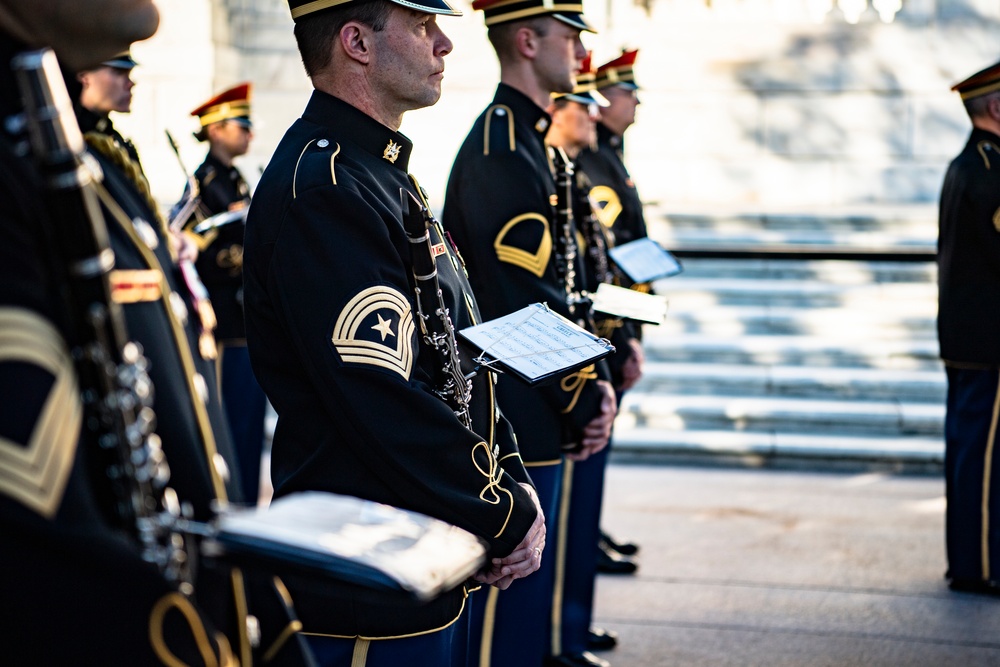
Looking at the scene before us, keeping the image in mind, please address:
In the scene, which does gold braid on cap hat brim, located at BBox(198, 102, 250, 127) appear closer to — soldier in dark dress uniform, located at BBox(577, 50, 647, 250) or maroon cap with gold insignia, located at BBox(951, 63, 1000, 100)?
soldier in dark dress uniform, located at BBox(577, 50, 647, 250)

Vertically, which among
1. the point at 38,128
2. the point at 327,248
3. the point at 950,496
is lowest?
the point at 950,496

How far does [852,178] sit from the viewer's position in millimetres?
9938

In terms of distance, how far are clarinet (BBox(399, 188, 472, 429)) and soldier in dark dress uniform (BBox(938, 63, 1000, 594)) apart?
328 cm

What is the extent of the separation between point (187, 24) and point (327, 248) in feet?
29.3

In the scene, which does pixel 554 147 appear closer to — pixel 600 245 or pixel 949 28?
pixel 600 245

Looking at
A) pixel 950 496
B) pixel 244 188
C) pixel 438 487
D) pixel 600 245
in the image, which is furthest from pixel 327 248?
pixel 244 188

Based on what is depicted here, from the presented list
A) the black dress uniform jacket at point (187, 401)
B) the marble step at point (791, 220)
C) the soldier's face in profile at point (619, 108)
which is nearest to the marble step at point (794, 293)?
the marble step at point (791, 220)

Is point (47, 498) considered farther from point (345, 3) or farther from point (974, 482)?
point (974, 482)

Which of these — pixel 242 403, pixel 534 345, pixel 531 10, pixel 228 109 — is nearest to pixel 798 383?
pixel 242 403

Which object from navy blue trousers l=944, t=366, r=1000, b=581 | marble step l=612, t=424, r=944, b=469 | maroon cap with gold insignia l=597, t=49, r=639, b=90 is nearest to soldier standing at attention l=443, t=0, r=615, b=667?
navy blue trousers l=944, t=366, r=1000, b=581

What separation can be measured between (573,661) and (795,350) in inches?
181

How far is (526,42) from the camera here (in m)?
3.61

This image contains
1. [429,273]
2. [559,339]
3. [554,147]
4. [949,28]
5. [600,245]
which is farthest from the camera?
[949,28]

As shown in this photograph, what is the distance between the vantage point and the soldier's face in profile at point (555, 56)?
3.60 metres
